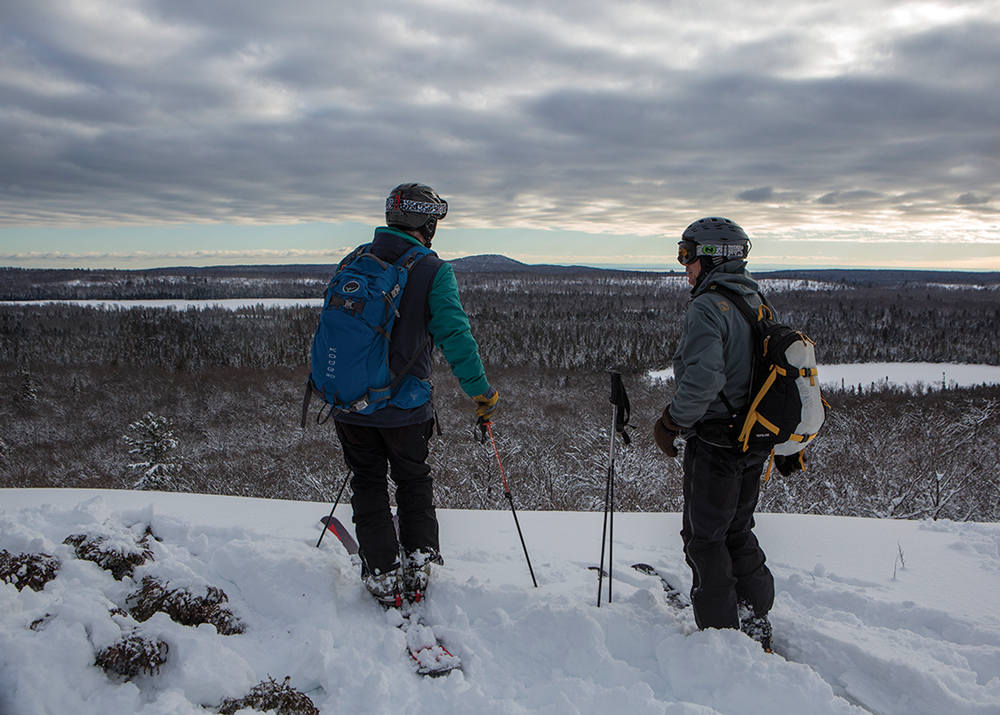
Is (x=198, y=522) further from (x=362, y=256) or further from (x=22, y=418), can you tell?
(x=22, y=418)

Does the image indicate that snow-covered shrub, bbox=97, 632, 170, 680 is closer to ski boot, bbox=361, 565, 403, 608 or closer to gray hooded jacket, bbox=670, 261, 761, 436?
ski boot, bbox=361, 565, 403, 608

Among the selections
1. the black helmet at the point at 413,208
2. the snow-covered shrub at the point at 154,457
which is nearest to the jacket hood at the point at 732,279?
the black helmet at the point at 413,208

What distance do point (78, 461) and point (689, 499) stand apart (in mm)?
34344

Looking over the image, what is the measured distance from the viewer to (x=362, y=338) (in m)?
2.71

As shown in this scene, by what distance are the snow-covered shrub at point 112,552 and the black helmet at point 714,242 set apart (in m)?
3.30

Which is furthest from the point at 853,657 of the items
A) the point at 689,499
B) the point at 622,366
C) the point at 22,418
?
the point at 622,366

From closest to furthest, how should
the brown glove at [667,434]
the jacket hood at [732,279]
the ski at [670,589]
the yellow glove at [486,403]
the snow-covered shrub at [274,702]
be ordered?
the snow-covered shrub at [274,702]
the jacket hood at [732,279]
the brown glove at [667,434]
the yellow glove at [486,403]
the ski at [670,589]

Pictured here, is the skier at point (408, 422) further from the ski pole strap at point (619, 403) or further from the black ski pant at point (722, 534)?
the black ski pant at point (722, 534)

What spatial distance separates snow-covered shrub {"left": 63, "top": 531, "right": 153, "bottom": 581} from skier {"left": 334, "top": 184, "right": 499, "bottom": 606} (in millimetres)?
1189

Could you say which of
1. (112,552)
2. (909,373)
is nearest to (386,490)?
(112,552)

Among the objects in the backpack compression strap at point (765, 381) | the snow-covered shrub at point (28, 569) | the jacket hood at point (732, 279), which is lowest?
the snow-covered shrub at point (28, 569)

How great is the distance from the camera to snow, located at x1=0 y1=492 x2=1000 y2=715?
2.16m

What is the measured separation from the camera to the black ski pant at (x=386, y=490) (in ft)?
9.55

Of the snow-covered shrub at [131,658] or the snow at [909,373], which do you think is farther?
the snow at [909,373]
